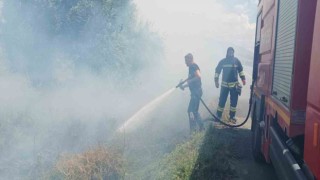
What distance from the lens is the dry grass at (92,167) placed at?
6523 millimetres

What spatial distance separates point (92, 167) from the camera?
6.68 m

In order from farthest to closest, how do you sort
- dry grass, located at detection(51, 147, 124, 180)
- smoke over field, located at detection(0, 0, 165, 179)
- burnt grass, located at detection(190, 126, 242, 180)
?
1. smoke over field, located at detection(0, 0, 165, 179)
2. dry grass, located at detection(51, 147, 124, 180)
3. burnt grass, located at detection(190, 126, 242, 180)

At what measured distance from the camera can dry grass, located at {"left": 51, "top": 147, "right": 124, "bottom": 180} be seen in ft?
21.4

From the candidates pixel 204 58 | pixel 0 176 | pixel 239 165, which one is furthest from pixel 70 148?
pixel 204 58

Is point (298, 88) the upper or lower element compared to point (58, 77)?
upper

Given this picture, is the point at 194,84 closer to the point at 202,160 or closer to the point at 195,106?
the point at 195,106

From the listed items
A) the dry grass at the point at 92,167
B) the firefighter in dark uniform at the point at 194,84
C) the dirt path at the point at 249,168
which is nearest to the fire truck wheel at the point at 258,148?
the dirt path at the point at 249,168

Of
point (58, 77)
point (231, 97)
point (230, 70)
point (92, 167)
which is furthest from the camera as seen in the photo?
point (58, 77)

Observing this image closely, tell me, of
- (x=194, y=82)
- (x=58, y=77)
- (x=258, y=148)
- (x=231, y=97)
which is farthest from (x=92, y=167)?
(x=58, y=77)

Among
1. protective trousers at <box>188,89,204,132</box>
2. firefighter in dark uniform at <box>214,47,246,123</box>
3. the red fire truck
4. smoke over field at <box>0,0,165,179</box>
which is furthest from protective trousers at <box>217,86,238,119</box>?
the red fire truck

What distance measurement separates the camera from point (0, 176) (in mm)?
7680

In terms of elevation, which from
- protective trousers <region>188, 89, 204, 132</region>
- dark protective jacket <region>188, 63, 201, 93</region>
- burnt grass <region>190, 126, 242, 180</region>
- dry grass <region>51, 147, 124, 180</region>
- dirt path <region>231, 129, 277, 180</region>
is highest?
dark protective jacket <region>188, 63, 201, 93</region>

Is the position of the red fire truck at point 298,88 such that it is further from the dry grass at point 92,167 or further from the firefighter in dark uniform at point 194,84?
the dry grass at point 92,167

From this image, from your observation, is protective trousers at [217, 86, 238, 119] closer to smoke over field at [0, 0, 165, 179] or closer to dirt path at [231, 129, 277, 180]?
dirt path at [231, 129, 277, 180]
